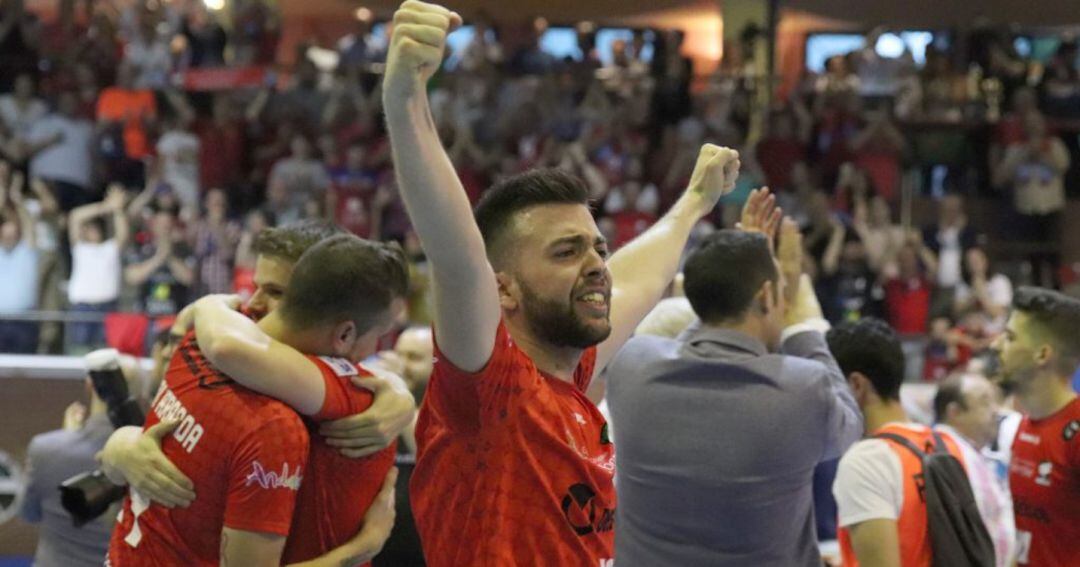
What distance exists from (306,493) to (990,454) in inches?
174

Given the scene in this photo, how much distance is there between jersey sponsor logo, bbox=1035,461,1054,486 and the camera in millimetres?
4613

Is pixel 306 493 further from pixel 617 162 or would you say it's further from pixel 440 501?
pixel 617 162

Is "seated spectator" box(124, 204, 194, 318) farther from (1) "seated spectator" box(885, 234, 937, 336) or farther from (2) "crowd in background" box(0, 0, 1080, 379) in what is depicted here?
(1) "seated spectator" box(885, 234, 937, 336)

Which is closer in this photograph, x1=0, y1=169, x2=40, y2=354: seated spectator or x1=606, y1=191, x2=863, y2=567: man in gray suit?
x1=606, y1=191, x2=863, y2=567: man in gray suit

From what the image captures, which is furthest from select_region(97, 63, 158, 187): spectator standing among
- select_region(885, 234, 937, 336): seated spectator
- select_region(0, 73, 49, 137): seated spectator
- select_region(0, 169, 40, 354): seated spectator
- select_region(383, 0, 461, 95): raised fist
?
select_region(383, 0, 461, 95): raised fist

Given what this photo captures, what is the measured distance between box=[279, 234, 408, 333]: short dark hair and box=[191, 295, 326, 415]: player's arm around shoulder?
96 millimetres

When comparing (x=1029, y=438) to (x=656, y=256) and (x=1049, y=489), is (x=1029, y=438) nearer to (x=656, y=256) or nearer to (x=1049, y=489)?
(x=1049, y=489)

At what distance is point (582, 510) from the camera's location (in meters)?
2.61

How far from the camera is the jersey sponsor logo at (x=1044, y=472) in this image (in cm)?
461

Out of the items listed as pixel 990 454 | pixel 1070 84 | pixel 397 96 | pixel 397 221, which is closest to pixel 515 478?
pixel 397 96

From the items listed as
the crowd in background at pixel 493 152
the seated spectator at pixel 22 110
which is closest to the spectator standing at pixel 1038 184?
the crowd in background at pixel 493 152

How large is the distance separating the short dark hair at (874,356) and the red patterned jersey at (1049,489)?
612 millimetres

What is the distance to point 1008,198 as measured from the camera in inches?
566

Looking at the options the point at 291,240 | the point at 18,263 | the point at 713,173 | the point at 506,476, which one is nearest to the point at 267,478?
the point at 506,476
